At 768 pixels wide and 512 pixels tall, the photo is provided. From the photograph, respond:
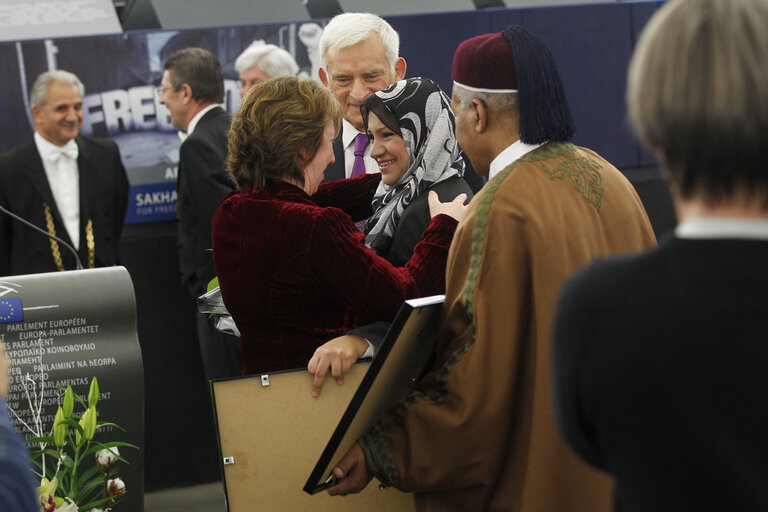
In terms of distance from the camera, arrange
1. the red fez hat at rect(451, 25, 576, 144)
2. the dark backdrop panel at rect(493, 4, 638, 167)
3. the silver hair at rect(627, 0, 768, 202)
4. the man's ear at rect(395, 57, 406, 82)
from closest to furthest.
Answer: the silver hair at rect(627, 0, 768, 202), the red fez hat at rect(451, 25, 576, 144), the man's ear at rect(395, 57, 406, 82), the dark backdrop panel at rect(493, 4, 638, 167)

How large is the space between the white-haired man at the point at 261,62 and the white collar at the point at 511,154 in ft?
8.09

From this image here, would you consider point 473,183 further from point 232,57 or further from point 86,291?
point 232,57

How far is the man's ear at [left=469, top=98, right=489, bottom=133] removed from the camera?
1.78m

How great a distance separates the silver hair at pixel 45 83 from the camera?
3885 millimetres

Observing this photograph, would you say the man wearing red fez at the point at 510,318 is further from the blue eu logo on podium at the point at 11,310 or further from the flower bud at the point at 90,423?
the blue eu logo on podium at the point at 11,310

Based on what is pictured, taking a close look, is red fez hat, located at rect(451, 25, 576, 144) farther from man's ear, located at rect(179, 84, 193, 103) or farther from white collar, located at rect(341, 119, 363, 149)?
man's ear, located at rect(179, 84, 193, 103)

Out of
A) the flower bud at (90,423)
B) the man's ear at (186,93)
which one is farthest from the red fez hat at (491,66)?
the man's ear at (186,93)

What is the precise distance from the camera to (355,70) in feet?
9.80

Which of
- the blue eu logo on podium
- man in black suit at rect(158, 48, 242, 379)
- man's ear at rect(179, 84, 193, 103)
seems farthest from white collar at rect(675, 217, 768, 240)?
man's ear at rect(179, 84, 193, 103)

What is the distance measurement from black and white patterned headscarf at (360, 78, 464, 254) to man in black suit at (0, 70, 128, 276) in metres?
2.03

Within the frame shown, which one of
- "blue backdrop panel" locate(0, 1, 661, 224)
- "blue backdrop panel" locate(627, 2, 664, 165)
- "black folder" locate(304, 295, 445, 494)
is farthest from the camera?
"blue backdrop panel" locate(627, 2, 664, 165)

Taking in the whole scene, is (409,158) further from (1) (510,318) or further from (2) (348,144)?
(1) (510,318)

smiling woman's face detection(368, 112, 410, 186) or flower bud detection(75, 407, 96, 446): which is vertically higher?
smiling woman's face detection(368, 112, 410, 186)

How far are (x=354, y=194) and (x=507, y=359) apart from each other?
1.08 m
